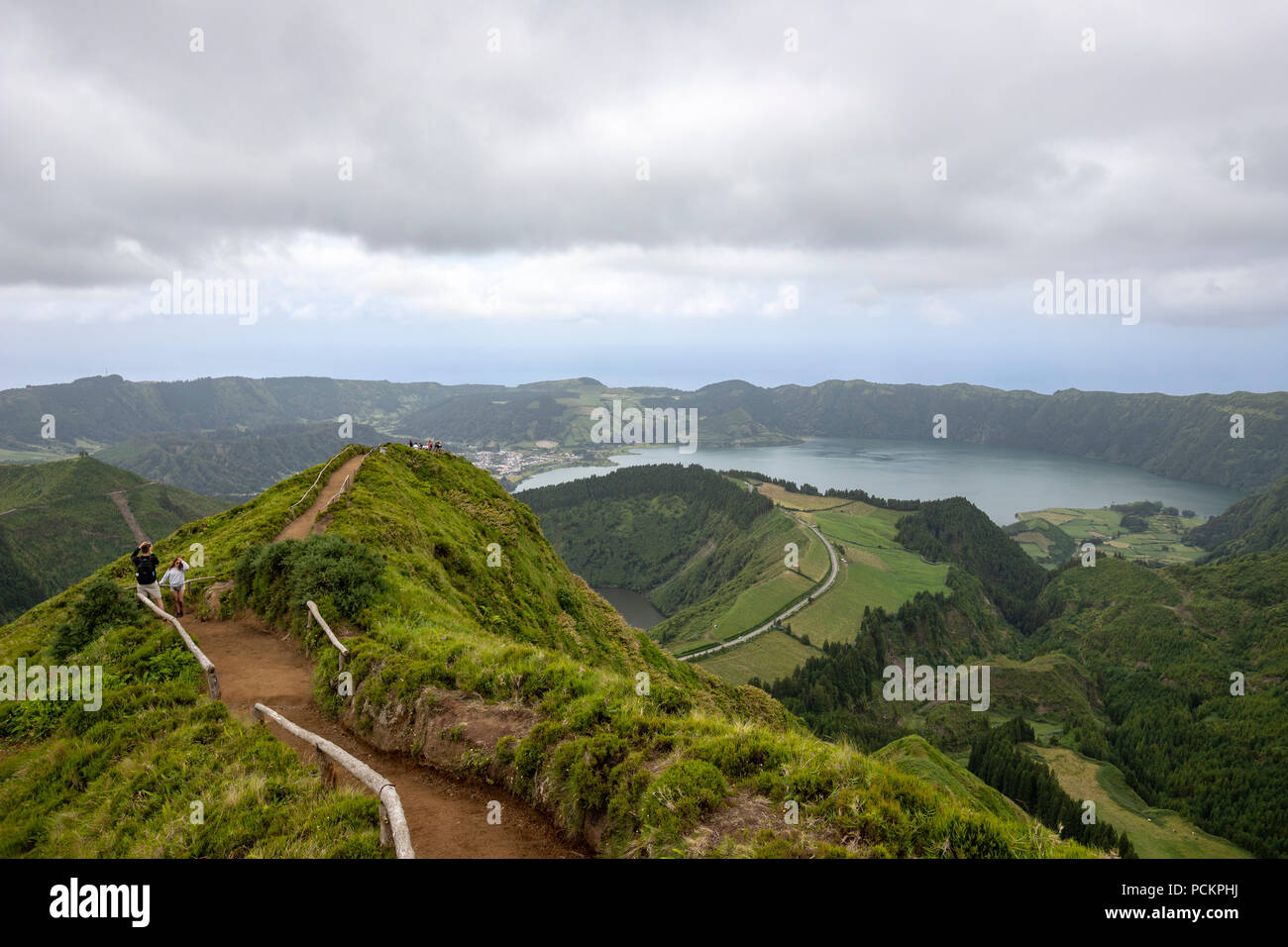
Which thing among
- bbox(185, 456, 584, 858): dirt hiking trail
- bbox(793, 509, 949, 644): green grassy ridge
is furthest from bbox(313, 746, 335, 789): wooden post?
bbox(793, 509, 949, 644): green grassy ridge

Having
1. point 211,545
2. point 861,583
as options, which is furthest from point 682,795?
point 861,583

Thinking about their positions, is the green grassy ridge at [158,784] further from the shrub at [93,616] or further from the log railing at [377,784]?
the shrub at [93,616]

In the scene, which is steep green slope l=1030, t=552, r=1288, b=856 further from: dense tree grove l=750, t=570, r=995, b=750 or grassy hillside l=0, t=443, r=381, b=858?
grassy hillside l=0, t=443, r=381, b=858

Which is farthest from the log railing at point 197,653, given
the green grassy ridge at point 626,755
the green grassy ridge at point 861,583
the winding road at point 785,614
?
the green grassy ridge at point 861,583

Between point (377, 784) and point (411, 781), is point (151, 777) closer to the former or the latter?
point (411, 781)

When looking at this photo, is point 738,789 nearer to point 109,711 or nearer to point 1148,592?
point 109,711
